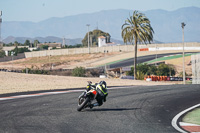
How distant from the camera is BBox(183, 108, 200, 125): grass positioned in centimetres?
1214

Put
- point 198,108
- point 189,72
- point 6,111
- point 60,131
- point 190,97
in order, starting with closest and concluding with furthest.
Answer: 1. point 60,131
2. point 6,111
3. point 198,108
4. point 190,97
5. point 189,72

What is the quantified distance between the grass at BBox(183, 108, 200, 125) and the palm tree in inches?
1319

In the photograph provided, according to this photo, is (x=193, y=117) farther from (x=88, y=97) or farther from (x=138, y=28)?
(x=138, y=28)

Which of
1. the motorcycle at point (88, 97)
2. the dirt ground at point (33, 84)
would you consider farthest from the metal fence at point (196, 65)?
the motorcycle at point (88, 97)

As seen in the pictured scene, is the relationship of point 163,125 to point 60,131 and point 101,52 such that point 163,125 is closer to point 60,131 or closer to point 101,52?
point 60,131

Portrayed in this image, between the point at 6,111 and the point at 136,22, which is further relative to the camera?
the point at 136,22

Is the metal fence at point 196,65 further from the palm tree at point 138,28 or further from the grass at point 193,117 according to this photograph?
the grass at point 193,117

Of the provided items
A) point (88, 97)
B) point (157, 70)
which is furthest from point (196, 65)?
point (157, 70)

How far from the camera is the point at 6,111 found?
42.3 feet

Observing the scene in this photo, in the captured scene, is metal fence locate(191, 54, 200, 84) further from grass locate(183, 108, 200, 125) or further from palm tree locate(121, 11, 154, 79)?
grass locate(183, 108, 200, 125)

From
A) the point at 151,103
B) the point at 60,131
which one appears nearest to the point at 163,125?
the point at 60,131

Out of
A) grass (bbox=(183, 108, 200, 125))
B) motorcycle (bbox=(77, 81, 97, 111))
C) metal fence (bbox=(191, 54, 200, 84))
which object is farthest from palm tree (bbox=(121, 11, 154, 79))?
motorcycle (bbox=(77, 81, 97, 111))

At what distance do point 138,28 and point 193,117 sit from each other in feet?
117

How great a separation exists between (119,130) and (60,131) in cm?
171
